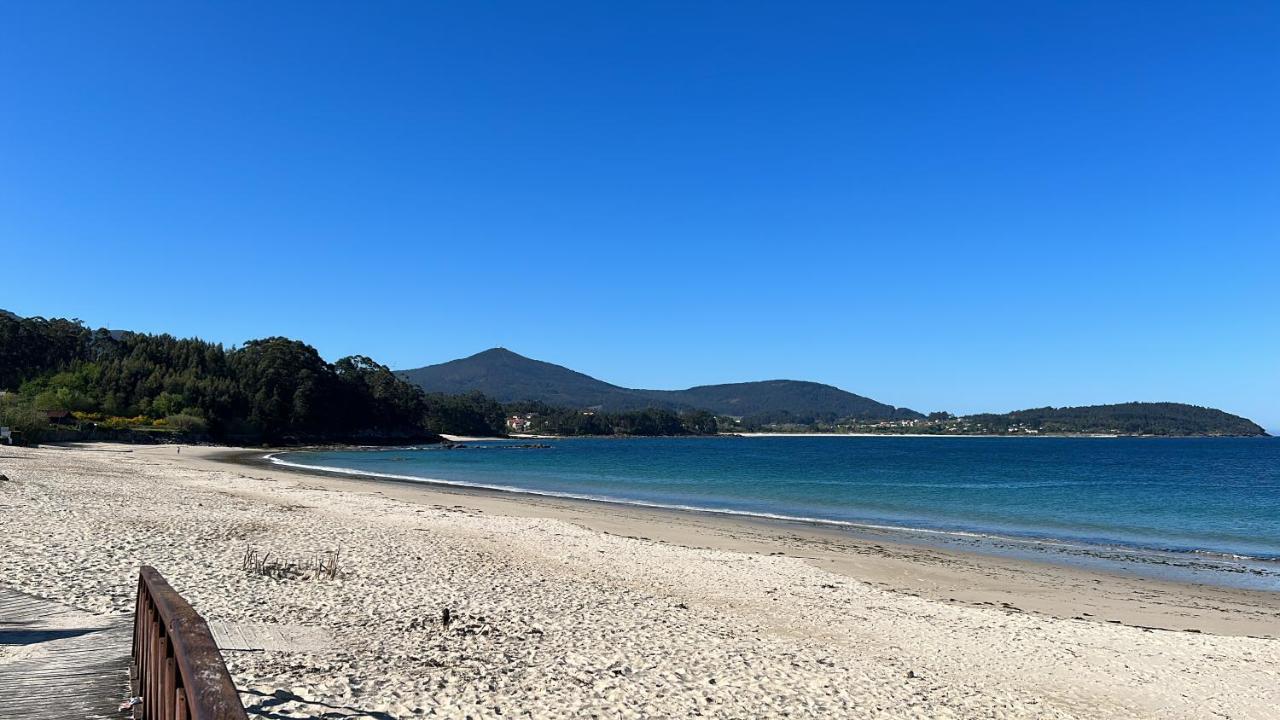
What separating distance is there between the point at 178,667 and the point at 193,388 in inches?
→ 4255

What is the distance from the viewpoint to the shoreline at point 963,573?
14531mm

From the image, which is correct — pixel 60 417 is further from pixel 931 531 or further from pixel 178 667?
pixel 178 667

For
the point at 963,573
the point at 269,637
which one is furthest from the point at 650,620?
the point at 963,573

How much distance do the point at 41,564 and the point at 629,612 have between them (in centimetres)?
849

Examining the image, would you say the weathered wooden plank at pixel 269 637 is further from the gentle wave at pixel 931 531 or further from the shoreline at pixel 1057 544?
the gentle wave at pixel 931 531

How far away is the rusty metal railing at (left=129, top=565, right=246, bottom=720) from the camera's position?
2.46 m

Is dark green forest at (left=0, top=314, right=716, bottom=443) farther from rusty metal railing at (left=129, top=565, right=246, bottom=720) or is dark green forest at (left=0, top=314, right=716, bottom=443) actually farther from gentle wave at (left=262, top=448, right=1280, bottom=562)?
rusty metal railing at (left=129, top=565, right=246, bottom=720)

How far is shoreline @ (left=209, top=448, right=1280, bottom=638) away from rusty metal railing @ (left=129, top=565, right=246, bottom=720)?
532 inches

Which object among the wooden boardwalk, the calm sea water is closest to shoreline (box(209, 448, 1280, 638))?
the calm sea water

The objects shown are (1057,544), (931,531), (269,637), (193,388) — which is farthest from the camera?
(193,388)

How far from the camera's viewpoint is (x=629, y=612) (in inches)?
456

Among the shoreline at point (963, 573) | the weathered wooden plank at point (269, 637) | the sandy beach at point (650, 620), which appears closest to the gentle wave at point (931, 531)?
the shoreline at point (963, 573)

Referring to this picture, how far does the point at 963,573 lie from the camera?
18312mm

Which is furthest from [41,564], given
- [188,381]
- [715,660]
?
[188,381]
